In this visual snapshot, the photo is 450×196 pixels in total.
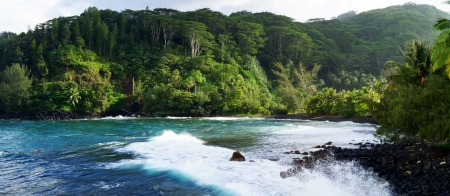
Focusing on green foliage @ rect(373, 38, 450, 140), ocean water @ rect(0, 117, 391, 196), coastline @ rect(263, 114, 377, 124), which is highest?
green foliage @ rect(373, 38, 450, 140)

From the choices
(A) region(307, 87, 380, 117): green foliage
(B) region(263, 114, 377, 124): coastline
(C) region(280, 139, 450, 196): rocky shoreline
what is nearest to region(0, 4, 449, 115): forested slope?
(B) region(263, 114, 377, 124): coastline

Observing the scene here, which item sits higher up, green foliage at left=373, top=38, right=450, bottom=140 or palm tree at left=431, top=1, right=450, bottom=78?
palm tree at left=431, top=1, right=450, bottom=78

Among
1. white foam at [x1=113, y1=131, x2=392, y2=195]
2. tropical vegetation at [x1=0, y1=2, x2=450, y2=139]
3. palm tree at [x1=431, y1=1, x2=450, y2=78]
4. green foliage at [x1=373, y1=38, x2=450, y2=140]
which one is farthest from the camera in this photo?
tropical vegetation at [x1=0, y1=2, x2=450, y2=139]

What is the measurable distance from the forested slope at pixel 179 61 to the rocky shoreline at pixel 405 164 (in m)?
40.5

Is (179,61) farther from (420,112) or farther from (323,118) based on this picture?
(420,112)

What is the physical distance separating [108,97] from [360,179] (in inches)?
1989

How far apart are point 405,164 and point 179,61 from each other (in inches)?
2208

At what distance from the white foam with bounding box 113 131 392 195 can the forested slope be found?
3703 centimetres

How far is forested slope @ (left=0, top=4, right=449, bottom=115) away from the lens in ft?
179

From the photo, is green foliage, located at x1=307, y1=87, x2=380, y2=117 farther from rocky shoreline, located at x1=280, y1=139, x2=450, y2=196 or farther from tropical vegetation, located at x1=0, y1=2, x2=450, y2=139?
rocky shoreline, located at x1=280, y1=139, x2=450, y2=196

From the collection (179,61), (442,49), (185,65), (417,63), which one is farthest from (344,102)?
(442,49)

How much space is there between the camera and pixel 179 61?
64.8 meters

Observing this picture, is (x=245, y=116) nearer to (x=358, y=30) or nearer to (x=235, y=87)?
(x=235, y=87)

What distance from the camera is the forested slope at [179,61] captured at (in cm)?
5466
